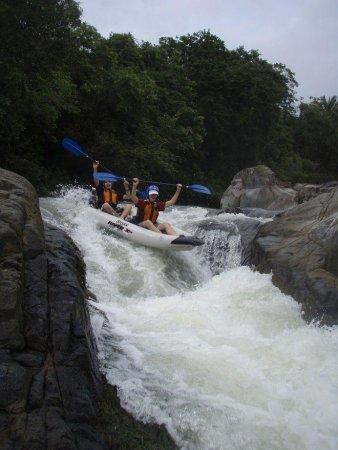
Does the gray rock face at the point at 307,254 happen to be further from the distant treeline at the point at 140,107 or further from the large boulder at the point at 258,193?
the large boulder at the point at 258,193

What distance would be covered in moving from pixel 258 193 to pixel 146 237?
10.2 metres

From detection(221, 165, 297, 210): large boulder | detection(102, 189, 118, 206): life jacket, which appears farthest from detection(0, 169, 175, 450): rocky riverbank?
detection(221, 165, 297, 210): large boulder

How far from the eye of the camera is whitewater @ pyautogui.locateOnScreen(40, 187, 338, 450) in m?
3.28

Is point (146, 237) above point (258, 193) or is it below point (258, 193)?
below

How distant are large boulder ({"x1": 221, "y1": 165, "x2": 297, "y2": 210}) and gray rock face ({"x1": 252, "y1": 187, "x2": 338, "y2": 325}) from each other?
8943 millimetres

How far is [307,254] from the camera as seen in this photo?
5.99 m

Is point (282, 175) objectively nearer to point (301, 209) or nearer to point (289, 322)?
point (301, 209)

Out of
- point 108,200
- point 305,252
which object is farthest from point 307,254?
point 108,200

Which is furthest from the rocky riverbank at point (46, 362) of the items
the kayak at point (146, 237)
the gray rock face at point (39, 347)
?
the kayak at point (146, 237)

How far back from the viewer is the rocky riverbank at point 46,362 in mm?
2523

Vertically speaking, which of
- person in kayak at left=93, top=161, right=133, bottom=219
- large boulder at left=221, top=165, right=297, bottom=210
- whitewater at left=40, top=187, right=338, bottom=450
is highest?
large boulder at left=221, top=165, right=297, bottom=210

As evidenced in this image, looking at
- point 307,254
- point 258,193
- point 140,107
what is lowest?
point 258,193

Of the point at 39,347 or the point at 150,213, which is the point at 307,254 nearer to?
the point at 150,213

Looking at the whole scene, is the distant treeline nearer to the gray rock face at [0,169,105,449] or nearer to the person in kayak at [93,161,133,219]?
the person in kayak at [93,161,133,219]
